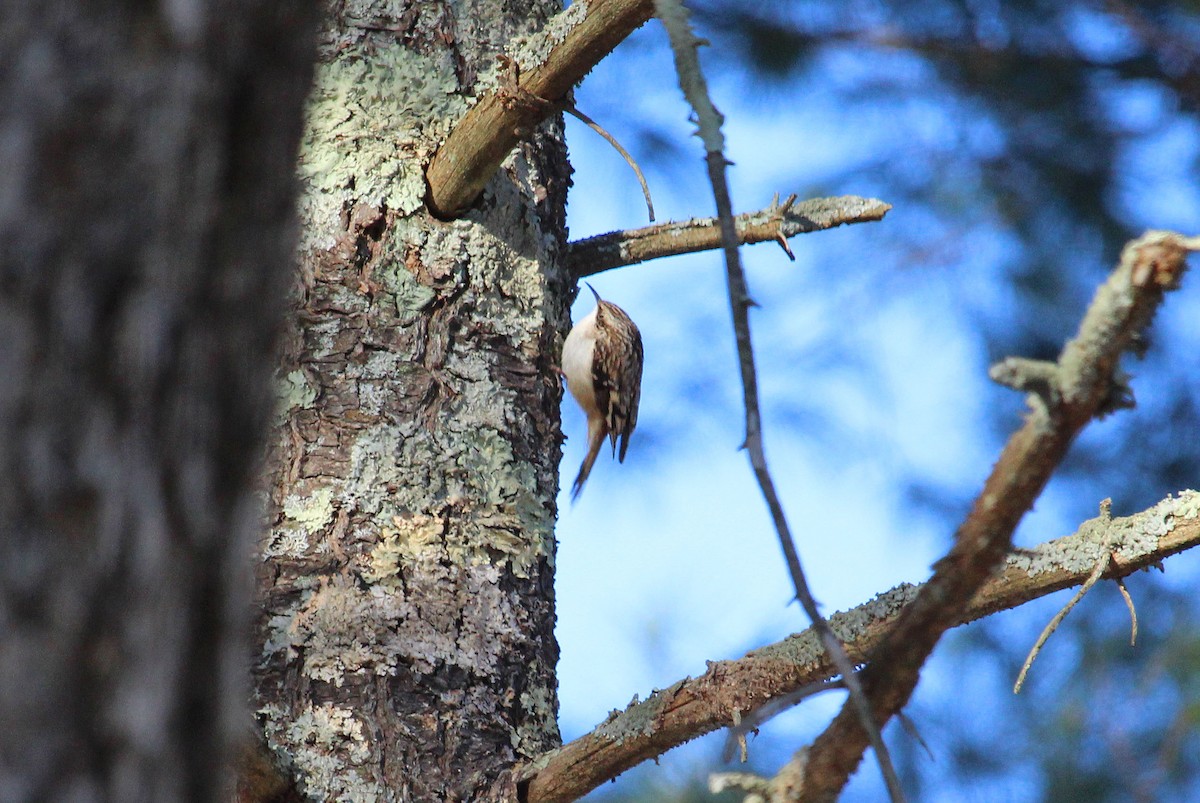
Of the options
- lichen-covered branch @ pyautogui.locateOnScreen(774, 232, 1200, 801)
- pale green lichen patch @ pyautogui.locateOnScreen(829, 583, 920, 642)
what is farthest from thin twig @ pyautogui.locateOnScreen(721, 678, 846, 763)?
pale green lichen patch @ pyautogui.locateOnScreen(829, 583, 920, 642)

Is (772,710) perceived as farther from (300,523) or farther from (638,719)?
(300,523)

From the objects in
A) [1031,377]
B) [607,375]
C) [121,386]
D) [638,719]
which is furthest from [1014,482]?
[607,375]

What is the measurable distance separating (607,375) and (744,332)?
110 inches

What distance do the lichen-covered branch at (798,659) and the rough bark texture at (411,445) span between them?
5.6 inches

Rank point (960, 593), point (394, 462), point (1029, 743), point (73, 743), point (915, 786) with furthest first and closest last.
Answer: point (1029, 743)
point (915, 786)
point (394, 462)
point (960, 593)
point (73, 743)

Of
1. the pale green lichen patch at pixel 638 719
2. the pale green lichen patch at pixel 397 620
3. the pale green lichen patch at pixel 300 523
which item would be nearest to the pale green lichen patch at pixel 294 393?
the pale green lichen patch at pixel 300 523

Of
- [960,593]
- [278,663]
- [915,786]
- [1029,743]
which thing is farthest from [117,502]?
[1029,743]

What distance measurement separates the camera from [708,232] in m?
2.11

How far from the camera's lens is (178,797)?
1.92 feet

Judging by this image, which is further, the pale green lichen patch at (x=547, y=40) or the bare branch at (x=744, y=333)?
the pale green lichen patch at (x=547, y=40)

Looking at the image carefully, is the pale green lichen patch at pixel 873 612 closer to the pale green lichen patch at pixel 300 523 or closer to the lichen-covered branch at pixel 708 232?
the lichen-covered branch at pixel 708 232

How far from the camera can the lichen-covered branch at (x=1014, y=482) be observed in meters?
0.88

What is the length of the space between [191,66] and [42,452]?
20 centimetres

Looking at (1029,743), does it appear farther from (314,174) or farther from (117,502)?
(117,502)
